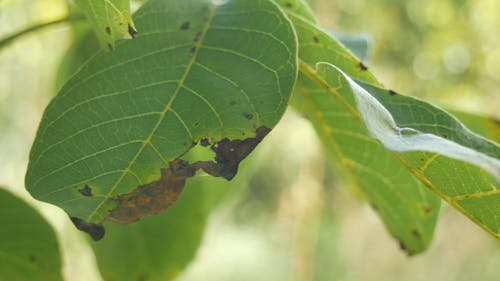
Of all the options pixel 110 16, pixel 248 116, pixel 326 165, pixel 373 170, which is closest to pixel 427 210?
pixel 373 170

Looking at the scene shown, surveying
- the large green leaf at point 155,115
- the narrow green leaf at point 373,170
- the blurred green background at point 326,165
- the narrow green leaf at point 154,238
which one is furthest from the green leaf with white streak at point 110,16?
the blurred green background at point 326,165

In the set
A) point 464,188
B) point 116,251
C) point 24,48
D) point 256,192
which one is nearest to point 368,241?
point 256,192

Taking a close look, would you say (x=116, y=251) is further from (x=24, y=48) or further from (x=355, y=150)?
(x=24, y=48)

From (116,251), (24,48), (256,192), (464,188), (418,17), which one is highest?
(464,188)

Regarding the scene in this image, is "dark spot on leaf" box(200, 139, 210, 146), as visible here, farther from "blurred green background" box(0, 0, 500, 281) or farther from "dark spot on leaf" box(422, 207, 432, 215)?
"blurred green background" box(0, 0, 500, 281)

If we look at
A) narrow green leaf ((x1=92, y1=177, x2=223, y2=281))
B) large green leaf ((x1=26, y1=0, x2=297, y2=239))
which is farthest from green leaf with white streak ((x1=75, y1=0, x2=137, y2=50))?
narrow green leaf ((x1=92, y1=177, x2=223, y2=281))

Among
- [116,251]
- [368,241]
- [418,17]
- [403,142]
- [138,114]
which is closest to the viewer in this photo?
[403,142]
